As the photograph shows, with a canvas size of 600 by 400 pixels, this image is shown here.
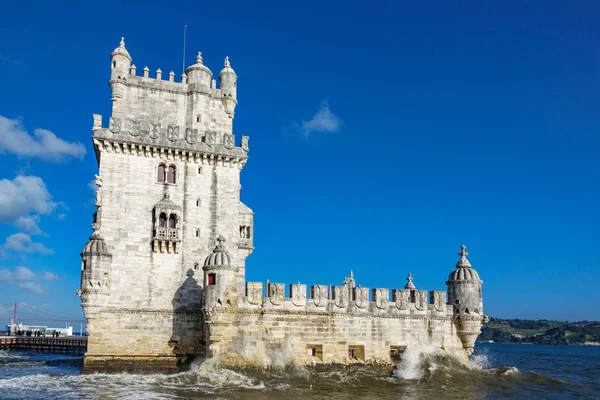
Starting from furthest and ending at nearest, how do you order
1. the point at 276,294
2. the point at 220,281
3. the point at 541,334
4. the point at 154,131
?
the point at 541,334 → the point at 154,131 → the point at 276,294 → the point at 220,281

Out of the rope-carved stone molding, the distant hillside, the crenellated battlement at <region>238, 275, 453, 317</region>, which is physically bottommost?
the distant hillside

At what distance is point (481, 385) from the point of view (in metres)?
27.3

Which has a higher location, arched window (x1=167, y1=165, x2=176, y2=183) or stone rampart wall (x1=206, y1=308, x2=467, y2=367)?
arched window (x1=167, y1=165, x2=176, y2=183)

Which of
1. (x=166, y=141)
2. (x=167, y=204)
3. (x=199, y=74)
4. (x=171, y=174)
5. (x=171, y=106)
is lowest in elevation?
(x=167, y=204)

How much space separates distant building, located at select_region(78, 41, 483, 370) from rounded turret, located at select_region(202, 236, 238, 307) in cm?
6

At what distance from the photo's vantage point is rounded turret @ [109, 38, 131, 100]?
104ft

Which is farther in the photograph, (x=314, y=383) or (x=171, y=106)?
(x=171, y=106)

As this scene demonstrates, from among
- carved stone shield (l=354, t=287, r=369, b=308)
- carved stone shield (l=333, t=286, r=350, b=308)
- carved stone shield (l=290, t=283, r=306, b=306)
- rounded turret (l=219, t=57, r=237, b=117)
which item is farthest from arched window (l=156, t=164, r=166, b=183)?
carved stone shield (l=354, t=287, r=369, b=308)

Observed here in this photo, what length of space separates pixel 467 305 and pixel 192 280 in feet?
55.1

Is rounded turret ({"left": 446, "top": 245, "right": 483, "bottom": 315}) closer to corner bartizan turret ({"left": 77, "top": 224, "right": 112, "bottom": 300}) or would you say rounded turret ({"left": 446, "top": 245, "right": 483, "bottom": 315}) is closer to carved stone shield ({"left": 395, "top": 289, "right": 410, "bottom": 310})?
carved stone shield ({"left": 395, "top": 289, "right": 410, "bottom": 310})

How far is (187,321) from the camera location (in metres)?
30.3

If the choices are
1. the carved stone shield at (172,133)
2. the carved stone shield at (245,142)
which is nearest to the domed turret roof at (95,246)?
the carved stone shield at (172,133)

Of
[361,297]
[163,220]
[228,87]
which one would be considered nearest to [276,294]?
[361,297]

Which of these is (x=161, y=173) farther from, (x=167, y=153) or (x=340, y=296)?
(x=340, y=296)
